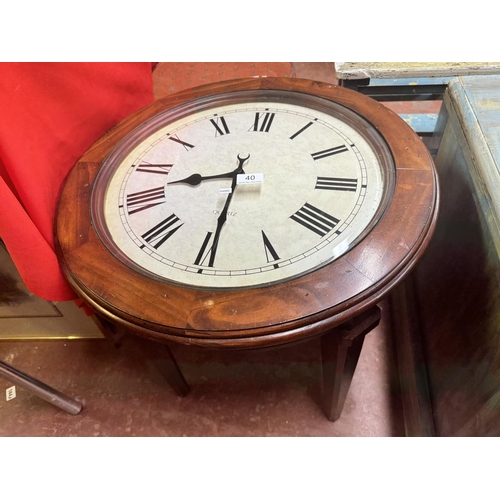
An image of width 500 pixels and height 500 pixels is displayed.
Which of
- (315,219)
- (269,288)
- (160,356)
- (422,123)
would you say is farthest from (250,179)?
(422,123)

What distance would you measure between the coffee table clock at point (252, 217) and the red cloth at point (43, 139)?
6 centimetres

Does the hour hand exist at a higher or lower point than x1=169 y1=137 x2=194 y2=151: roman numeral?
lower

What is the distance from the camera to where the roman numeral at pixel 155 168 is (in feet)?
3.47

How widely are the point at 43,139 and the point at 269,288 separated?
27.0 inches

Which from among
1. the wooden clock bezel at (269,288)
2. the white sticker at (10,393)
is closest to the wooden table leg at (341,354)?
the wooden clock bezel at (269,288)

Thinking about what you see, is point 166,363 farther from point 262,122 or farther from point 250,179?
point 262,122

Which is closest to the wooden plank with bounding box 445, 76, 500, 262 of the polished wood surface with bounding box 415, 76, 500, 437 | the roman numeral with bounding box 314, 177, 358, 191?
the polished wood surface with bounding box 415, 76, 500, 437

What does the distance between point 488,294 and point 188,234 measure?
0.65 meters

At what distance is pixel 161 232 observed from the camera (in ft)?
3.05

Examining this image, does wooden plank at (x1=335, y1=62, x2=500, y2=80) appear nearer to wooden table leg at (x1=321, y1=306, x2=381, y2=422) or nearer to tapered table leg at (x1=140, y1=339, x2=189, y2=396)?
wooden table leg at (x1=321, y1=306, x2=381, y2=422)

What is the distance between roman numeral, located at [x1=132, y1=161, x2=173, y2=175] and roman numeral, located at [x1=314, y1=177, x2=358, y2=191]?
0.37 metres

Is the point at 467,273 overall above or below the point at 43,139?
below

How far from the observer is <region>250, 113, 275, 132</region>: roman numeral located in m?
1.12
